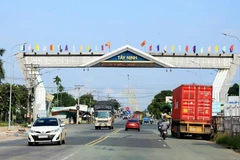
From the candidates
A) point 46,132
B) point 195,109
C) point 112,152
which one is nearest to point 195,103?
point 195,109

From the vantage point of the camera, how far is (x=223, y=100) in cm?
7812

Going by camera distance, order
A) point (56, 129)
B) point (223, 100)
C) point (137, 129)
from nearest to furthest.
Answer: point (56, 129) → point (137, 129) → point (223, 100)

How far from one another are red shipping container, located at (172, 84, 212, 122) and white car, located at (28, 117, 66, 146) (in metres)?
13.9

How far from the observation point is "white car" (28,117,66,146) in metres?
26.2

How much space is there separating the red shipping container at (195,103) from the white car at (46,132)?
45.6ft

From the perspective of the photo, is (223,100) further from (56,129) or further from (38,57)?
(56,129)

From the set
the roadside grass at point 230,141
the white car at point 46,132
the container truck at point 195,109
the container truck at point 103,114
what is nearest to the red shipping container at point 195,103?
the container truck at point 195,109

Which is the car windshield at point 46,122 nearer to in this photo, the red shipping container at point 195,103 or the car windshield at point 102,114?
the red shipping container at point 195,103

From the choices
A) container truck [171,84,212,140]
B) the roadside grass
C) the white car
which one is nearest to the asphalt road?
the white car

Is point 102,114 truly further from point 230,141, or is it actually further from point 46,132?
point 46,132

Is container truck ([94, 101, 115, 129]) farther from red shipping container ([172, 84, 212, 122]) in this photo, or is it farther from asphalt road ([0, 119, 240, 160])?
asphalt road ([0, 119, 240, 160])

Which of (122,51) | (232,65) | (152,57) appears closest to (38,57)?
(122,51)

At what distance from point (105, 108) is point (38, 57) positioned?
1638 centimetres

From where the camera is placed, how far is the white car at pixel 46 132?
26.2 meters
